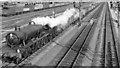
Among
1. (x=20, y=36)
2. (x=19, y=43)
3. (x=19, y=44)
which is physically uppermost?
(x=20, y=36)

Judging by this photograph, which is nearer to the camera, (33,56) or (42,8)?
(33,56)

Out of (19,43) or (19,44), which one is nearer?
(19,43)

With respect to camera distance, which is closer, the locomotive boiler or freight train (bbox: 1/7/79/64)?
freight train (bbox: 1/7/79/64)

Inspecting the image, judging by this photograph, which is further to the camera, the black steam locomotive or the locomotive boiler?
the locomotive boiler

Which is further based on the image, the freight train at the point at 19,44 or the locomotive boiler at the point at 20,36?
the locomotive boiler at the point at 20,36

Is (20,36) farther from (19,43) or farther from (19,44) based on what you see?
(19,44)

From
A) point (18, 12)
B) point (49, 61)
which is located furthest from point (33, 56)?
point (18, 12)

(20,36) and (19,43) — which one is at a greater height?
(20,36)

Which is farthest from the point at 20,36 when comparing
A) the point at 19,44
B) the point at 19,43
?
the point at 19,44

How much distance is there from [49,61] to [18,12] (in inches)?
2365

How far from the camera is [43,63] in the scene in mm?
21438

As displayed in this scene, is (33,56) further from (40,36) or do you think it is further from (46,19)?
(46,19)

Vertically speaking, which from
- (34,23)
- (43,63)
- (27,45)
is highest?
(34,23)

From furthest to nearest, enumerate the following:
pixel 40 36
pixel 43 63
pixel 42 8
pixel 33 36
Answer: pixel 42 8 → pixel 40 36 → pixel 33 36 → pixel 43 63
